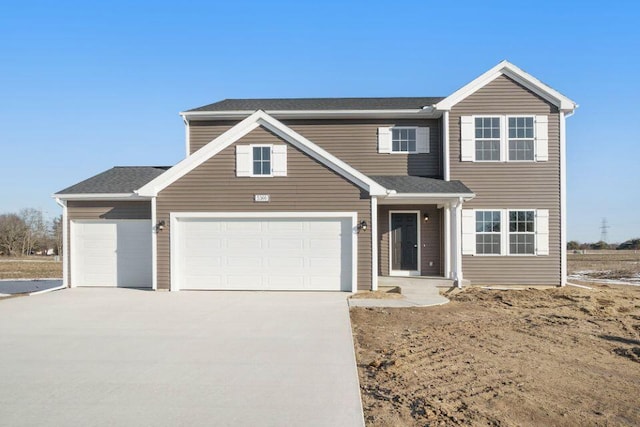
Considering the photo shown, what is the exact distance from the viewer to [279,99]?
57.2 feet

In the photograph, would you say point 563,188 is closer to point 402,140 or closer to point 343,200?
point 402,140

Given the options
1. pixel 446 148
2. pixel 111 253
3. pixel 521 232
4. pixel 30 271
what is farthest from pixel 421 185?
pixel 30 271

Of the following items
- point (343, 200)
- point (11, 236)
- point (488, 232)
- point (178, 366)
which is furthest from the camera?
point (11, 236)

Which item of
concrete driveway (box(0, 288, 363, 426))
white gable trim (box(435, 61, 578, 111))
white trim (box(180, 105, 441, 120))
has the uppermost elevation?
white gable trim (box(435, 61, 578, 111))

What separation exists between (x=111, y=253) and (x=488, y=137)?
12.6 metres

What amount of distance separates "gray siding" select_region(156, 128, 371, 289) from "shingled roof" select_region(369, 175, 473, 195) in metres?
1.73

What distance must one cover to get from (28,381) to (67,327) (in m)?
3.26

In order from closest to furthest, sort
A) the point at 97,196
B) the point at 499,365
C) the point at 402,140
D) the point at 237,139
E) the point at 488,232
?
1. the point at 499,365
2. the point at 237,139
3. the point at 97,196
4. the point at 488,232
5. the point at 402,140

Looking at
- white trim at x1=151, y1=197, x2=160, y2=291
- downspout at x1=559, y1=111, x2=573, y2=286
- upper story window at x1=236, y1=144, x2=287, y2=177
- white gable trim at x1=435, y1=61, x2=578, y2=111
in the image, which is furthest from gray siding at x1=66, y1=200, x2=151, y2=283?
downspout at x1=559, y1=111, x2=573, y2=286

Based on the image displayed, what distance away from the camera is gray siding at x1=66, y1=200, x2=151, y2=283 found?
45.0ft

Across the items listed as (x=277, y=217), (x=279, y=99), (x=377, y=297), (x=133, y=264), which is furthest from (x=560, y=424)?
(x=279, y=99)

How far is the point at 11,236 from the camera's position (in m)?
44.8

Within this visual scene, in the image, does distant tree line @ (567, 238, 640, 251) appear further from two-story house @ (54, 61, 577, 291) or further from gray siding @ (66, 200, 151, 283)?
gray siding @ (66, 200, 151, 283)

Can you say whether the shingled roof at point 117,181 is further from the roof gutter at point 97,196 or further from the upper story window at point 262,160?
the upper story window at point 262,160
